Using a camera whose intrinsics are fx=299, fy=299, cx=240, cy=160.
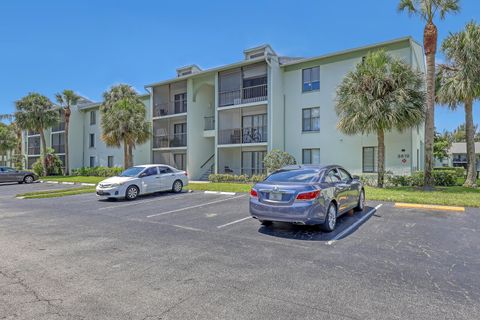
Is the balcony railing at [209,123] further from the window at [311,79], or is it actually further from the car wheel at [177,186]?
the car wheel at [177,186]

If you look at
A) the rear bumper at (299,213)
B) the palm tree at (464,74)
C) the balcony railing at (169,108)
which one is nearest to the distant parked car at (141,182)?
the rear bumper at (299,213)

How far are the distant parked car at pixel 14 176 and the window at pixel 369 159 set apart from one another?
89.4 feet

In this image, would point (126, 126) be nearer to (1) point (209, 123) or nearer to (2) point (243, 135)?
(1) point (209, 123)

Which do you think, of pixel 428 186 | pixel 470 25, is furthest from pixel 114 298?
pixel 470 25

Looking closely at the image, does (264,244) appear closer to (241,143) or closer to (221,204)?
(221,204)

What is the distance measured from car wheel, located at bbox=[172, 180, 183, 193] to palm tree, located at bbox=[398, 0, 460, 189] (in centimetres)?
1246

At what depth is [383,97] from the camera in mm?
15016

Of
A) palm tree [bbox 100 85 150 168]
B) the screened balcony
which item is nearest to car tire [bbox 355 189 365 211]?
the screened balcony

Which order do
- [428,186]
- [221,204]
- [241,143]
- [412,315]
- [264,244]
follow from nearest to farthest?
[412,315] → [264,244] → [221,204] → [428,186] → [241,143]

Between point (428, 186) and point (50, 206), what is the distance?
679 inches

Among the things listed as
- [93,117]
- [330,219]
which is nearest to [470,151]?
[330,219]

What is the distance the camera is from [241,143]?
22.1m

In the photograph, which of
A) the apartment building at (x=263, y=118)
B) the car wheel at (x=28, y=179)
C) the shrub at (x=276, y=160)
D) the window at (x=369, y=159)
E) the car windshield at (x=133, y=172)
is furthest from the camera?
the car wheel at (x=28, y=179)

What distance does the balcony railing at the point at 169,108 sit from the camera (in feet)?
86.8
